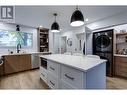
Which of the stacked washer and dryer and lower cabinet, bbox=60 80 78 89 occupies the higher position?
the stacked washer and dryer

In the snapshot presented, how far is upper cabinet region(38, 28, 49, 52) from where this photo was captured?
5867mm

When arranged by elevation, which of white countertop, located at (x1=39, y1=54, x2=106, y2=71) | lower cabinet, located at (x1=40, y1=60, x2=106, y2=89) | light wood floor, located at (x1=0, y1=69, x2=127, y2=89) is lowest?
light wood floor, located at (x1=0, y1=69, x2=127, y2=89)

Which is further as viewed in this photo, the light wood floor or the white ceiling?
the white ceiling

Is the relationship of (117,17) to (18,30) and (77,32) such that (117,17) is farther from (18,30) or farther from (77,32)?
(18,30)

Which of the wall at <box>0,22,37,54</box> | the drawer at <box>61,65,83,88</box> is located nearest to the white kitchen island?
the drawer at <box>61,65,83,88</box>

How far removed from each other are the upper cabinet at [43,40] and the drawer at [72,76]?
4.14 metres

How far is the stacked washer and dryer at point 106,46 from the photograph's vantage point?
3922mm

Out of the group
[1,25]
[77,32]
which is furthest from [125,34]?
[1,25]

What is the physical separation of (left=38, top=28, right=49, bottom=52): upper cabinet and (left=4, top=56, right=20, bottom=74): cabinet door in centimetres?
163

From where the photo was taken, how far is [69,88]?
5.45 ft

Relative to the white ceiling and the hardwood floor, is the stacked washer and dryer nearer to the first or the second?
the white ceiling

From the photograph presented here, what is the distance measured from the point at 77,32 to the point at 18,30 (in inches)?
123

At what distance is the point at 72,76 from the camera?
159 centimetres

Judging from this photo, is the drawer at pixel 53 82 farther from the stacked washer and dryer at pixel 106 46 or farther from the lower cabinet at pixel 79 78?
the stacked washer and dryer at pixel 106 46
